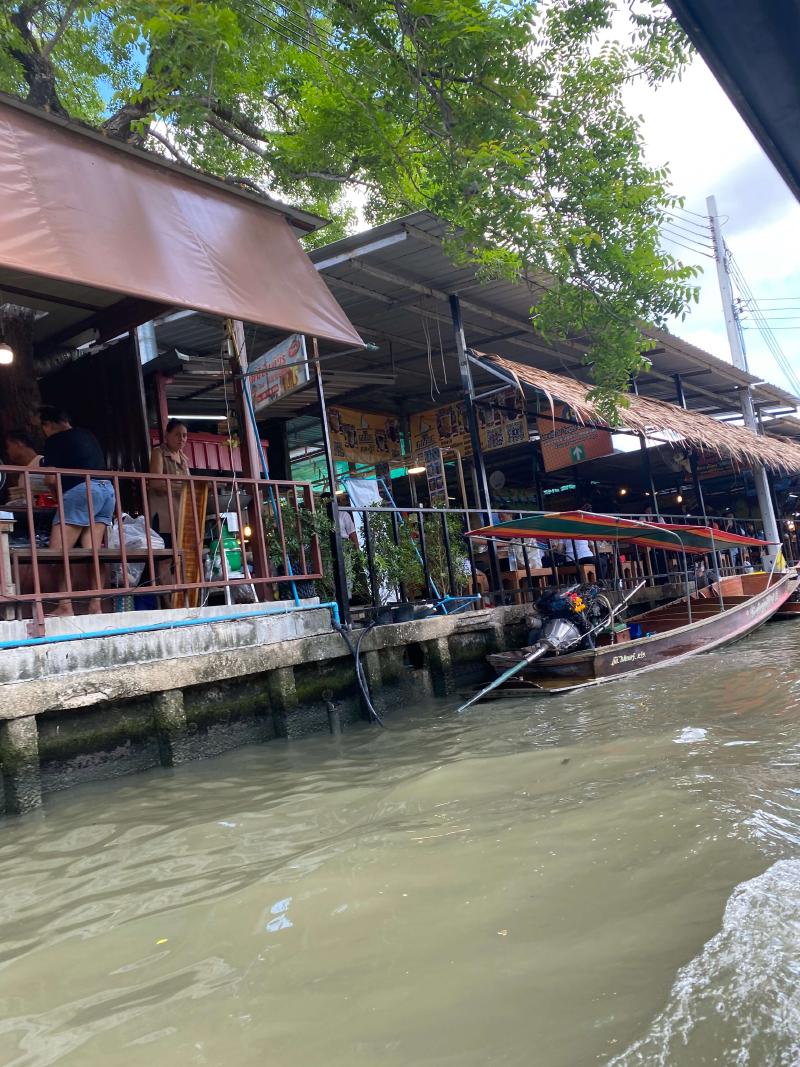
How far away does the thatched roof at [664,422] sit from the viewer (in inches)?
380

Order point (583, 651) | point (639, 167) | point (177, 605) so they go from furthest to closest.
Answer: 1. point (583, 651)
2. point (639, 167)
3. point (177, 605)

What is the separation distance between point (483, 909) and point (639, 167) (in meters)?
6.48

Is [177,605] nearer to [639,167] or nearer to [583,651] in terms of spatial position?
[583,651]

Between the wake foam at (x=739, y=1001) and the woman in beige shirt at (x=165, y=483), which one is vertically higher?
the woman in beige shirt at (x=165, y=483)

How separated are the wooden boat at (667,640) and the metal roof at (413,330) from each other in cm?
407

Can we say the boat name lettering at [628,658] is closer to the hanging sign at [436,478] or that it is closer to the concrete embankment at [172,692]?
the concrete embankment at [172,692]

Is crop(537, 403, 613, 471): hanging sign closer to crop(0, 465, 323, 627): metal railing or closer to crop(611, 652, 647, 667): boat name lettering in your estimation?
crop(611, 652, 647, 667): boat name lettering

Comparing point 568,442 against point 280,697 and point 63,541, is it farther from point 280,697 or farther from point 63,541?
point 63,541

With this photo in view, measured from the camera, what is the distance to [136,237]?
5.23 meters

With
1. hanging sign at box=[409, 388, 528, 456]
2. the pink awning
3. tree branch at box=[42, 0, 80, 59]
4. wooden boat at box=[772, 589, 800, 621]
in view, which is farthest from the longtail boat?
tree branch at box=[42, 0, 80, 59]

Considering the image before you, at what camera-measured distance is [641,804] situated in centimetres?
342

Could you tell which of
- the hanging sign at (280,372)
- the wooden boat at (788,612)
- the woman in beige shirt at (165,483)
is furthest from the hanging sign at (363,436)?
the wooden boat at (788,612)

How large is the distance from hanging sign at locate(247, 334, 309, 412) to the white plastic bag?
1863 mm

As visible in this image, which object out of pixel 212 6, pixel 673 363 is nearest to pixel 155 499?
pixel 212 6
